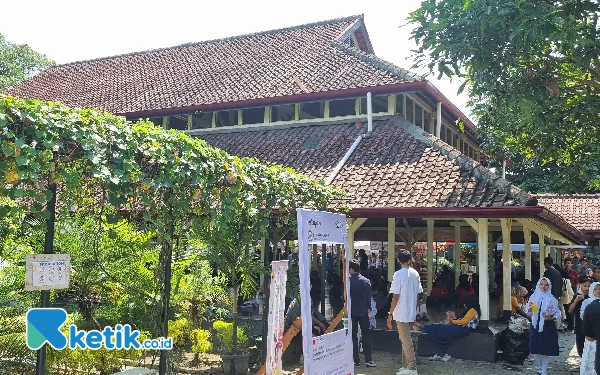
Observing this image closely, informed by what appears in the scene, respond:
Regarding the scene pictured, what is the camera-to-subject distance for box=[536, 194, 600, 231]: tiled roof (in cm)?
2220

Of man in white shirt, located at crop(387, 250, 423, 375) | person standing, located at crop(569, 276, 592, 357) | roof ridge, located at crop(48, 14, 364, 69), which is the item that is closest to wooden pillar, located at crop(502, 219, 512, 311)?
person standing, located at crop(569, 276, 592, 357)

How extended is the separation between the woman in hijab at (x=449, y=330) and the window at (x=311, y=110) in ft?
24.3

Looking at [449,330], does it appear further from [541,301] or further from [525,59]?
[525,59]

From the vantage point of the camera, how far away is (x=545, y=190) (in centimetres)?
3219

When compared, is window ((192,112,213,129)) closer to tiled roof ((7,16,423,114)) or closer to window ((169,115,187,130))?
window ((169,115,187,130))

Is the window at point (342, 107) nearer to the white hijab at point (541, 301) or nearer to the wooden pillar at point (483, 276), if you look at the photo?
the wooden pillar at point (483, 276)

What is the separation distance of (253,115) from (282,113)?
34.7 inches

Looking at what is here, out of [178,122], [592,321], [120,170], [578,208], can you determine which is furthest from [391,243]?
[578,208]

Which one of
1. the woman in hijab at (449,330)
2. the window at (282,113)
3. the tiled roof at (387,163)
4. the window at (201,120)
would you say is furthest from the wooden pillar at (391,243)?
the window at (201,120)

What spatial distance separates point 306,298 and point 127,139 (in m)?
2.25

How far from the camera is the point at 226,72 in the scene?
61.4ft

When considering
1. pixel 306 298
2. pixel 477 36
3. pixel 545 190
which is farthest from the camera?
pixel 545 190

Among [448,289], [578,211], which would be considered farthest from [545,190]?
[448,289]

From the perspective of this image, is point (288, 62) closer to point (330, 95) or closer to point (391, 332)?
point (330, 95)
